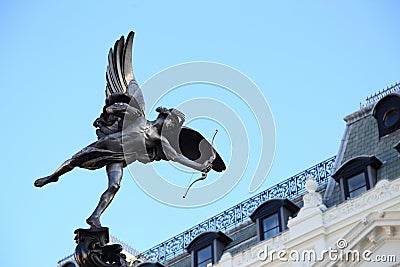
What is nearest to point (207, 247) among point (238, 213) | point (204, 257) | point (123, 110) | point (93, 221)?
point (204, 257)

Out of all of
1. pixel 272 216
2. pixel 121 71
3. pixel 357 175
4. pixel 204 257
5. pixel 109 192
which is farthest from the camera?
pixel 204 257

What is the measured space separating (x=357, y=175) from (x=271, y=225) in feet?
12.4

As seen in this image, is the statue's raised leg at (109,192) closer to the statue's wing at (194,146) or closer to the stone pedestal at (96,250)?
the stone pedestal at (96,250)

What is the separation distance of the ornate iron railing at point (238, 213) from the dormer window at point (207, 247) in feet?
7.33

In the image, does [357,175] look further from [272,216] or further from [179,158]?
[179,158]

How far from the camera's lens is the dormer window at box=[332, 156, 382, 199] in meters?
31.4

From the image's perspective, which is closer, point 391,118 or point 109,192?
point 109,192

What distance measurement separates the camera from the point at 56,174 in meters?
8.43

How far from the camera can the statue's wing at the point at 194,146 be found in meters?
8.56

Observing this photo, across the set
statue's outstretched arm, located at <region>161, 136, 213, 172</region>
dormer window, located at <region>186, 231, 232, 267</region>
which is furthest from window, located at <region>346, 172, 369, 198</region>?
statue's outstretched arm, located at <region>161, 136, 213, 172</region>

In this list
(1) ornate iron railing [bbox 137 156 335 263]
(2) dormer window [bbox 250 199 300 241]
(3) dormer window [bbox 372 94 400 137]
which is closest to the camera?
(2) dormer window [bbox 250 199 300 241]

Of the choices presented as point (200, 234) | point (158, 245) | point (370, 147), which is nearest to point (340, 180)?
point (370, 147)

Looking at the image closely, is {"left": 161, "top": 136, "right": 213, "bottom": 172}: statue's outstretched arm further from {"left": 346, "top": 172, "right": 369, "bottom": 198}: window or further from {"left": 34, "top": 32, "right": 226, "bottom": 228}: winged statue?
{"left": 346, "top": 172, "right": 369, "bottom": 198}: window

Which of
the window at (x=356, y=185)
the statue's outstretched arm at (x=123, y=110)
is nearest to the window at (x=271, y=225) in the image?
the window at (x=356, y=185)
